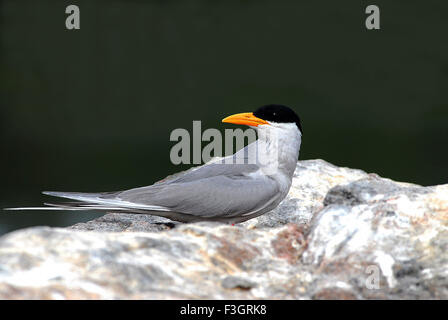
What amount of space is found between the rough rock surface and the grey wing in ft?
4.72

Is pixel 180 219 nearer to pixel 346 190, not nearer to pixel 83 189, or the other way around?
pixel 346 190

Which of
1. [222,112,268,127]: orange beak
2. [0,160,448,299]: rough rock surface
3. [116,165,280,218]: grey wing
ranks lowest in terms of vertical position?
[116,165,280,218]: grey wing

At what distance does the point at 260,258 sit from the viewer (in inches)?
137

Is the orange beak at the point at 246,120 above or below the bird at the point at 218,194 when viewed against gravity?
above

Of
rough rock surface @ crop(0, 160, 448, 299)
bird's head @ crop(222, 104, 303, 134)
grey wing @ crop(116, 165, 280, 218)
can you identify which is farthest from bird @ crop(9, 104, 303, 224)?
rough rock surface @ crop(0, 160, 448, 299)

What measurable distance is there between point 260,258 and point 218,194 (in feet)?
6.34

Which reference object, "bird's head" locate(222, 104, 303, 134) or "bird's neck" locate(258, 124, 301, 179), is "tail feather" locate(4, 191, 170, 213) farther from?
"bird's head" locate(222, 104, 303, 134)

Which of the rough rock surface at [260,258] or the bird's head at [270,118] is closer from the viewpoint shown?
the rough rock surface at [260,258]

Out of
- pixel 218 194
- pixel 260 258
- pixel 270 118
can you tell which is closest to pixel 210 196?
pixel 218 194

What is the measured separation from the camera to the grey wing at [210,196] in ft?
17.6

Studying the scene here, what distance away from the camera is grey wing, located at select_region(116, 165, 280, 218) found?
17.6 ft

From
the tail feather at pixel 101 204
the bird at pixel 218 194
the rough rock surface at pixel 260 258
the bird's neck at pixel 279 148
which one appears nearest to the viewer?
the rough rock surface at pixel 260 258

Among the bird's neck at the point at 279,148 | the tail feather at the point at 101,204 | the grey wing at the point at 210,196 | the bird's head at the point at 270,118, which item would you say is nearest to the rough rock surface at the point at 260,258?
the grey wing at the point at 210,196

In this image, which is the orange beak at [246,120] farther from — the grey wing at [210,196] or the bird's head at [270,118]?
the grey wing at [210,196]
